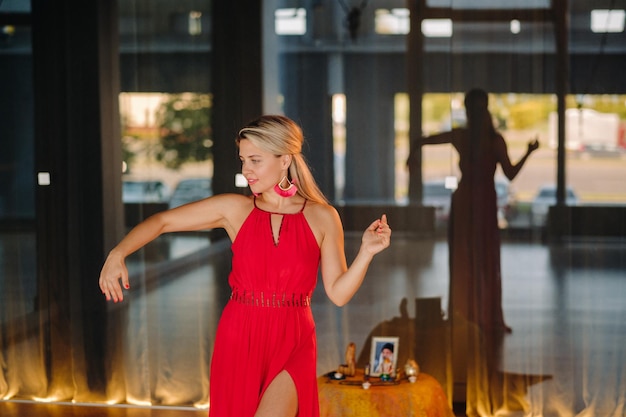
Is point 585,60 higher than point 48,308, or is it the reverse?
point 585,60

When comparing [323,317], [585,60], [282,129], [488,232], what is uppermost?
[585,60]

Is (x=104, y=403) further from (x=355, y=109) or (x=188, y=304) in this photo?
(x=355, y=109)

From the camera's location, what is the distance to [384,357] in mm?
4773

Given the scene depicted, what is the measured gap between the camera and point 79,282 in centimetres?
578

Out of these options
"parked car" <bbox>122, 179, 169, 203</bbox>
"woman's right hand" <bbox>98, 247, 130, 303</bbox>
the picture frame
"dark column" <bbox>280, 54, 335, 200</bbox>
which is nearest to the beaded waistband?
"woman's right hand" <bbox>98, 247, 130, 303</bbox>

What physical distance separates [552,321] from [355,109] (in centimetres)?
162

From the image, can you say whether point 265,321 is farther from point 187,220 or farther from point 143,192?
point 143,192

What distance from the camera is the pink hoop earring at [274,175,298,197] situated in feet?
9.59

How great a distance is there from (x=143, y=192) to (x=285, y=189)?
116 inches

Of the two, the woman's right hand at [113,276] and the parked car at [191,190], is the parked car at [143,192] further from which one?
the woman's right hand at [113,276]

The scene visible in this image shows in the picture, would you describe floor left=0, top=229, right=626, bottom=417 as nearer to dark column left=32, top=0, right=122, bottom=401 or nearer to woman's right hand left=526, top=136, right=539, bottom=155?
woman's right hand left=526, top=136, right=539, bottom=155

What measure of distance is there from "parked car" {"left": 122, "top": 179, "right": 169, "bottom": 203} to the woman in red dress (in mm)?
2802

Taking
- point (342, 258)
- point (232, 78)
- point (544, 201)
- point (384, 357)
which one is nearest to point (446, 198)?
point (544, 201)

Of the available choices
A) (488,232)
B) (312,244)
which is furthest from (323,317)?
(312,244)
